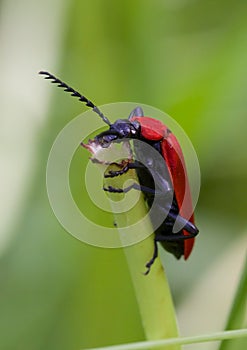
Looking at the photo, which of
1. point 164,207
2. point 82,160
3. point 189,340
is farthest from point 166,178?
point 189,340

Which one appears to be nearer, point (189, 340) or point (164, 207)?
point (189, 340)

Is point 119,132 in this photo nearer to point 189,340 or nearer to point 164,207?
point 164,207

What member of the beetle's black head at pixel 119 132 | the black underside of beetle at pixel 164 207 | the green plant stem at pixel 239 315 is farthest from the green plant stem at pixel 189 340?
the black underside of beetle at pixel 164 207

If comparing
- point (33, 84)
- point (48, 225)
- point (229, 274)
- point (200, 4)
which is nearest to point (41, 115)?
point (33, 84)

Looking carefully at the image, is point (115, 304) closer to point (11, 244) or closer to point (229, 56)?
point (11, 244)

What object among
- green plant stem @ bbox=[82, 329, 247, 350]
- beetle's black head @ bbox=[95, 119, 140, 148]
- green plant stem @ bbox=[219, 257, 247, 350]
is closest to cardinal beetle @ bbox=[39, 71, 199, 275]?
beetle's black head @ bbox=[95, 119, 140, 148]

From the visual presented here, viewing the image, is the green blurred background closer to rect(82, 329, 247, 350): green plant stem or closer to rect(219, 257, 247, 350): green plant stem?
rect(219, 257, 247, 350): green plant stem
